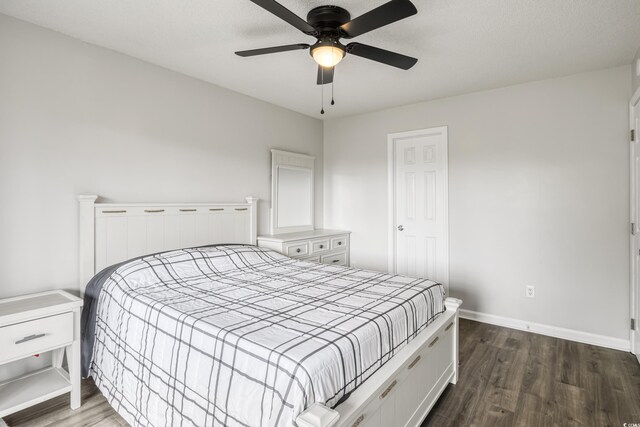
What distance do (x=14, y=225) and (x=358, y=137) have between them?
349 centimetres

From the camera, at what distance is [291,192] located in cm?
416

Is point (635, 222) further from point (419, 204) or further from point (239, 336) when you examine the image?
point (239, 336)

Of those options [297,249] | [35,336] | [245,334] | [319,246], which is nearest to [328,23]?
[245,334]

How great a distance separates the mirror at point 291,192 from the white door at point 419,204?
106cm

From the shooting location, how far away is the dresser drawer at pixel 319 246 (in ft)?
12.5

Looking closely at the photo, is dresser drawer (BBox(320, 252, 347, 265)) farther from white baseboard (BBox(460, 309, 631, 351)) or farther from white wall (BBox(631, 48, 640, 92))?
white wall (BBox(631, 48, 640, 92))

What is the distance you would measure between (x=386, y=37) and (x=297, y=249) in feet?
7.07

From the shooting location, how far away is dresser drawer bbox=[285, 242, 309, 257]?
3465mm

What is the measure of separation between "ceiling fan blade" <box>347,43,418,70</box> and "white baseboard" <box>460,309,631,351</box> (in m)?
2.69

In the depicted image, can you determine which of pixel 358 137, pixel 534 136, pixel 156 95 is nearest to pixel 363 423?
pixel 156 95

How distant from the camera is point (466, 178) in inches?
139

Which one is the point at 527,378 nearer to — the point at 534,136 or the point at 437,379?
the point at 437,379

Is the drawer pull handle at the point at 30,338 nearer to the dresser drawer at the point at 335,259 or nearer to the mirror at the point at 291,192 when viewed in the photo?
the mirror at the point at 291,192

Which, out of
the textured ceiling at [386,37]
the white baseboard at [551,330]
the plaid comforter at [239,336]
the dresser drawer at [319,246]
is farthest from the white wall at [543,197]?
the plaid comforter at [239,336]
